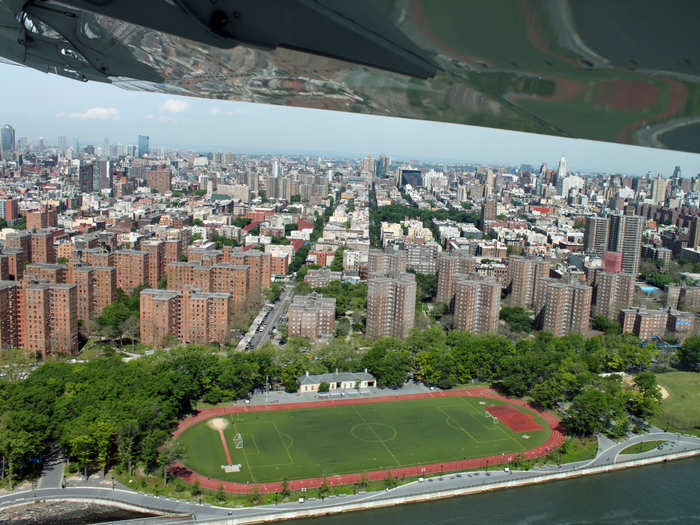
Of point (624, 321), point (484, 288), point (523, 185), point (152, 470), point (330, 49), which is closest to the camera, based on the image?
point (330, 49)

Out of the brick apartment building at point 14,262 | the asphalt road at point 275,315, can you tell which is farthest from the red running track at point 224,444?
the brick apartment building at point 14,262

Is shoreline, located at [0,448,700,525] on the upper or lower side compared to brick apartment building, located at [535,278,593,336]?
lower

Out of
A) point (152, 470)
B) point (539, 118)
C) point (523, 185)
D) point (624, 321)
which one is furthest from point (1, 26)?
point (523, 185)

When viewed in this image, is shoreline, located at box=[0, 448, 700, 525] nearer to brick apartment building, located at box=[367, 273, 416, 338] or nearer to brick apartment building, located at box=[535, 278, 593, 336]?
brick apartment building, located at box=[367, 273, 416, 338]

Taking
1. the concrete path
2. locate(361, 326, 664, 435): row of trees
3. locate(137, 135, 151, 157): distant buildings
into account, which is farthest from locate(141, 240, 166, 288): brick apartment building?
locate(137, 135, 151, 157): distant buildings

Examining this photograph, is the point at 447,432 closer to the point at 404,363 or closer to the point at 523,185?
the point at 404,363

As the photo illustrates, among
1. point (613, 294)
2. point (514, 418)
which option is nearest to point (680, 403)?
point (514, 418)
